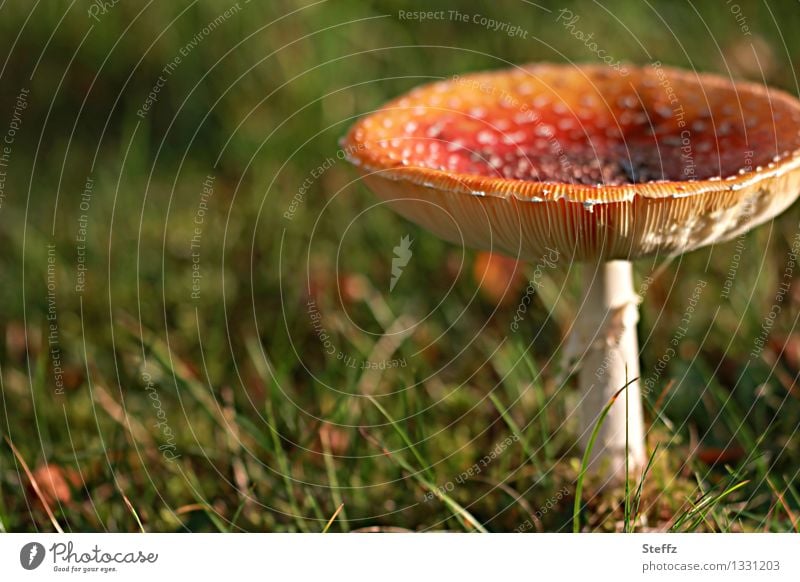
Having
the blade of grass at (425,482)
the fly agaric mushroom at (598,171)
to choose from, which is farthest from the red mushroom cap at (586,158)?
the blade of grass at (425,482)

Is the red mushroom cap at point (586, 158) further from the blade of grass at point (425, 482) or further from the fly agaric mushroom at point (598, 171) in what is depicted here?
the blade of grass at point (425, 482)

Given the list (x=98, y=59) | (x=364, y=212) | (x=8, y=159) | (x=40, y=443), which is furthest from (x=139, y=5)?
(x=40, y=443)

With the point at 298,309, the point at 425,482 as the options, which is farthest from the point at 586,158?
the point at 298,309

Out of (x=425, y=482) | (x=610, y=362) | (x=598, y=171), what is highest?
(x=598, y=171)

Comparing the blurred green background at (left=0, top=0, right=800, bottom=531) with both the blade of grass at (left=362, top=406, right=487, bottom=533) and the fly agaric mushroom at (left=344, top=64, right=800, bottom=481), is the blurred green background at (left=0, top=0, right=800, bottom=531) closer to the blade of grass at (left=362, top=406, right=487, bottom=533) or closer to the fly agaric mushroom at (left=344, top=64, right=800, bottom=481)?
the blade of grass at (left=362, top=406, right=487, bottom=533)

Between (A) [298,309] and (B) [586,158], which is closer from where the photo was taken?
(B) [586,158]

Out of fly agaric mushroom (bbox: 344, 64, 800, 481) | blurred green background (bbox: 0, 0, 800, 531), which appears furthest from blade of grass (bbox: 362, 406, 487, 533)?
fly agaric mushroom (bbox: 344, 64, 800, 481)

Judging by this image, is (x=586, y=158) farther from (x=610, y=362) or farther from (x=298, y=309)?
(x=298, y=309)
